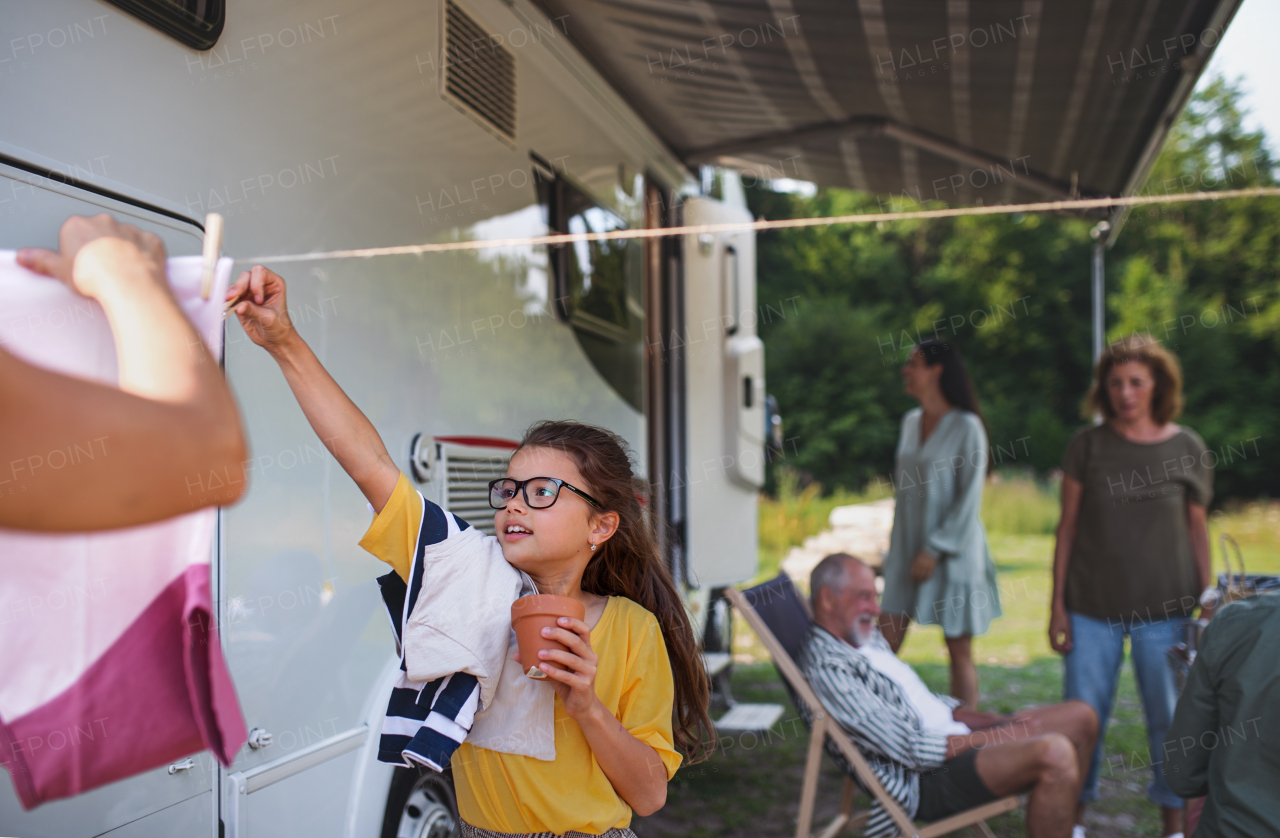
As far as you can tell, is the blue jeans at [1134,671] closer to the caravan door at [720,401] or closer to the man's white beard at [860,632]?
the man's white beard at [860,632]

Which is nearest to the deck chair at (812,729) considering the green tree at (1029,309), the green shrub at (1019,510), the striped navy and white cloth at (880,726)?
the striped navy and white cloth at (880,726)

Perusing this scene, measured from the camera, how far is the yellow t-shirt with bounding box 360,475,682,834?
4.25 ft

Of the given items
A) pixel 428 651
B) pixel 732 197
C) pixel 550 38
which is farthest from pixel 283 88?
pixel 732 197

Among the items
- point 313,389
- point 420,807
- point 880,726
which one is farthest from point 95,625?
point 880,726

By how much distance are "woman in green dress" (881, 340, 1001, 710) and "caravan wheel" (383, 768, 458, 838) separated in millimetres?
2113

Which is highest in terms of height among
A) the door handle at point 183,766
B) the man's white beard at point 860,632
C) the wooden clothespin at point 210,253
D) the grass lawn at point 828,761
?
the wooden clothespin at point 210,253

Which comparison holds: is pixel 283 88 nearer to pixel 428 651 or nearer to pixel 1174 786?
pixel 428 651

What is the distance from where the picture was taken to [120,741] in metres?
1.07

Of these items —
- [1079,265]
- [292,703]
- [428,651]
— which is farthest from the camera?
[1079,265]

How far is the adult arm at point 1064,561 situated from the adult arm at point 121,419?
3072 mm

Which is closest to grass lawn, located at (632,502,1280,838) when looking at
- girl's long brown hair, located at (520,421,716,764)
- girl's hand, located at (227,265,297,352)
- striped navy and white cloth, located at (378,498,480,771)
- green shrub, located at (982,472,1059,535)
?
girl's long brown hair, located at (520,421,716,764)

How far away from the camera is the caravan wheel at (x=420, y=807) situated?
2045 millimetres

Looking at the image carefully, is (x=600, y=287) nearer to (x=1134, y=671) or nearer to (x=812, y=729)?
(x=812, y=729)

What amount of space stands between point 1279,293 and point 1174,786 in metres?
18.0
